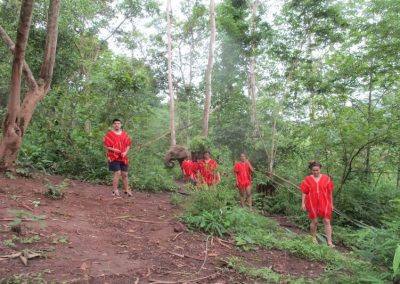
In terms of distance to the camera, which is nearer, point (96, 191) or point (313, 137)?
point (96, 191)

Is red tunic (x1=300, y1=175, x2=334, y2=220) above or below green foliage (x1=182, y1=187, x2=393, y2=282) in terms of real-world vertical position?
above

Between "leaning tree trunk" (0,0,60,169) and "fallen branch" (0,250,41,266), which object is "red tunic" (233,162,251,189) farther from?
"fallen branch" (0,250,41,266)

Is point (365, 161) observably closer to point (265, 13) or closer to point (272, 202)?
point (272, 202)

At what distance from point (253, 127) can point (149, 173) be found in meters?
6.93

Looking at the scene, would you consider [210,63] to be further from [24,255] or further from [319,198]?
[24,255]

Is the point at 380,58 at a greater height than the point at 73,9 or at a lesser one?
lesser

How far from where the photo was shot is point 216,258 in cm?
465

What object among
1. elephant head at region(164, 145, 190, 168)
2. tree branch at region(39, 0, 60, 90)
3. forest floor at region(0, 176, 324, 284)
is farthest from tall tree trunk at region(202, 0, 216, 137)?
forest floor at region(0, 176, 324, 284)

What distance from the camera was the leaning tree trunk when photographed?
21.3ft

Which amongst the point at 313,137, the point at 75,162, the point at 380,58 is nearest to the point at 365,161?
the point at 313,137

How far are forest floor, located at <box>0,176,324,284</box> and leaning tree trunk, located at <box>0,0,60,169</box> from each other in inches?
26.1

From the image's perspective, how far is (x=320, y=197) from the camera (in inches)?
285

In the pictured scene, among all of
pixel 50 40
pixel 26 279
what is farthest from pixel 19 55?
pixel 26 279

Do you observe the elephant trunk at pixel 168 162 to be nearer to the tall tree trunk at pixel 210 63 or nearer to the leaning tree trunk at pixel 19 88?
the tall tree trunk at pixel 210 63
